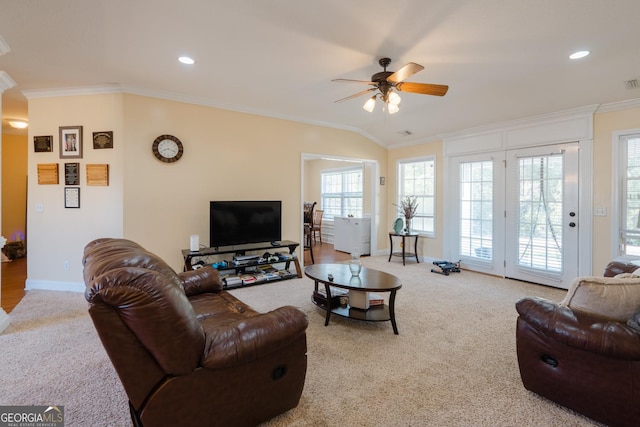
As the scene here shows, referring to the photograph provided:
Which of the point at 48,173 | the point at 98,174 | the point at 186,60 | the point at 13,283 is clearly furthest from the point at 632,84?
the point at 13,283

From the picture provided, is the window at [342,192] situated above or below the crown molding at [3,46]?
below

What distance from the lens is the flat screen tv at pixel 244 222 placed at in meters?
4.24

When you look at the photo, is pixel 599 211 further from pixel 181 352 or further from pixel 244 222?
pixel 181 352

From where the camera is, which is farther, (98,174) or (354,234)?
(354,234)

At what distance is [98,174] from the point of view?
13.1ft

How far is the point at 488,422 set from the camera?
1720mm

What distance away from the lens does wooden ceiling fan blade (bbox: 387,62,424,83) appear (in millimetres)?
2477

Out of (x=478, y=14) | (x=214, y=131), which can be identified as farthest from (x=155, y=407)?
(x=214, y=131)

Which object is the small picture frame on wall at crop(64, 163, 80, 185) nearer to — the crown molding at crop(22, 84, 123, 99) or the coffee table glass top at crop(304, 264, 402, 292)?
the crown molding at crop(22, 84, 123, 99)

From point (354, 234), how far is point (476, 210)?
253cm

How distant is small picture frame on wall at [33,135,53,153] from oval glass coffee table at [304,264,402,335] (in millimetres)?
3878

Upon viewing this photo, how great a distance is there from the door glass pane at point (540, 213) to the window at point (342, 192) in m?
3.54

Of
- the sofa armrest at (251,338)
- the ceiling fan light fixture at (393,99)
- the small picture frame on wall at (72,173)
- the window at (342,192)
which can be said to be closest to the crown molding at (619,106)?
the ceiling fan light fixture at (393,99)

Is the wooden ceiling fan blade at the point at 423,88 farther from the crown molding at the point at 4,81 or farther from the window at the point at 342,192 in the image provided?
the window at the point at 342,192
